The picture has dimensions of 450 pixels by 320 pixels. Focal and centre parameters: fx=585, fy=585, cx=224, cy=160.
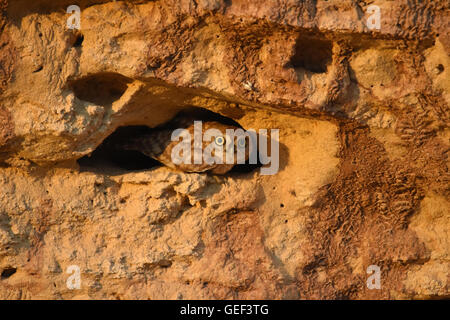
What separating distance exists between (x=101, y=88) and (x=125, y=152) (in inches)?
18.9

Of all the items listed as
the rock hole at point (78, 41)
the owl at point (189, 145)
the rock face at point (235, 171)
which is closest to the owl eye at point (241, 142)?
the owl at point (189, 145)

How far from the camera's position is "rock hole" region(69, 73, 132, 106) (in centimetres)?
262

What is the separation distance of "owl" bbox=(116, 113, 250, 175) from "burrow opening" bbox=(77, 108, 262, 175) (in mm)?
41

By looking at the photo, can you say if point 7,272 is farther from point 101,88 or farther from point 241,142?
point 241,142

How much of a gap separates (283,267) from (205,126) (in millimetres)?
787

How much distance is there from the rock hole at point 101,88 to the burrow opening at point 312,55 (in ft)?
2.48

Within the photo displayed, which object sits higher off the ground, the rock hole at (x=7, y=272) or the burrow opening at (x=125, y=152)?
the burrow opening at (x=125, y=152)

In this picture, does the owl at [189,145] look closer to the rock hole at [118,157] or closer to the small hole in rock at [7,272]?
the rock hole at [118,157]

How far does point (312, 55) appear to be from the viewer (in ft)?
8.59

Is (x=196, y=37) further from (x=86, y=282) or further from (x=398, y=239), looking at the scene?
(x=398, y=239)

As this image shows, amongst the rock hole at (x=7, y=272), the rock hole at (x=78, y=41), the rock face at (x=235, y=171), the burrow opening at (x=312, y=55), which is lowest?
the rock hole at (x=7, y=272)

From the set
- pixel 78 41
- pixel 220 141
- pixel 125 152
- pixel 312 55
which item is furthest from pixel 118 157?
pixel 312 55

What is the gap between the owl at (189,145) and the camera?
2824 millimetres

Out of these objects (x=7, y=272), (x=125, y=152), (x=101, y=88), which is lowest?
(x=7, y=272)
